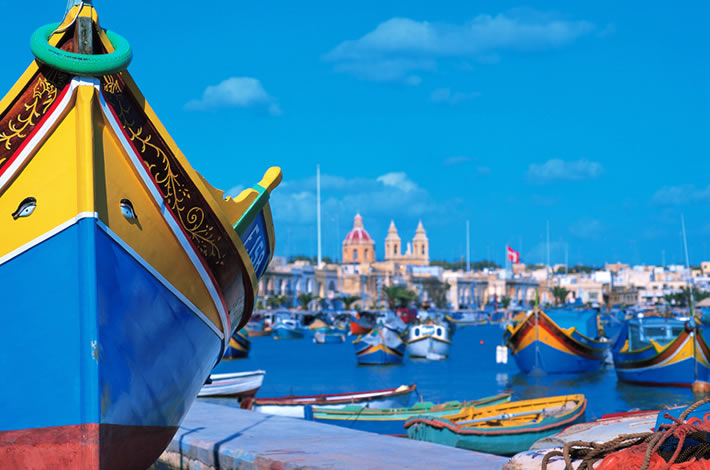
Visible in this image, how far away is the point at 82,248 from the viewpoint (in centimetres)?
600

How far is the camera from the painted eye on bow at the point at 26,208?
20.1 feet

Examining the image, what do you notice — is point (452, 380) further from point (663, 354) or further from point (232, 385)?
point (232, 385)

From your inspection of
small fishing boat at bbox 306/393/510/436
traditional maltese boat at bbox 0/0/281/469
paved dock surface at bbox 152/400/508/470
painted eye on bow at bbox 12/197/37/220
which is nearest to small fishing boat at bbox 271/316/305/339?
small fishing boat at bbox 306/393/510/436

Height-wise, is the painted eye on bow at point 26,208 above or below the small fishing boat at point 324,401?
above

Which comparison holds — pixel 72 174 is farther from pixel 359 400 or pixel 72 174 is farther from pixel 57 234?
pixel 359 400

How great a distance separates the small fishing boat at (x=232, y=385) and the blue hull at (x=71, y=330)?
16.4 m

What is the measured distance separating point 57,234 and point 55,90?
106 cm

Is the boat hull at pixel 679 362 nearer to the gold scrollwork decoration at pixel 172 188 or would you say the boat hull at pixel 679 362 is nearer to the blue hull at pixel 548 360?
the blue hull at pixel 548 360

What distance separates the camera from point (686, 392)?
1145 inches

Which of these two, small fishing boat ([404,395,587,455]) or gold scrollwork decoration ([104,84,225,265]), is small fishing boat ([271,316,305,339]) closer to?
small fishing boat ([404,395,587,455])

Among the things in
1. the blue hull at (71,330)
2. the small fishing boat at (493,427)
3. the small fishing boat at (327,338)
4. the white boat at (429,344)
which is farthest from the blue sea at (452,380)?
the blue hull at (71,330)

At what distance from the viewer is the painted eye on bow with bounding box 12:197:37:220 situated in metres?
6.14

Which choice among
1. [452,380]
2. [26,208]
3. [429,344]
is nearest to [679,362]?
[452,380]

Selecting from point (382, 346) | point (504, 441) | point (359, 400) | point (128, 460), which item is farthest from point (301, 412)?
point (382, 346)
